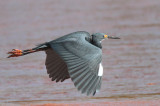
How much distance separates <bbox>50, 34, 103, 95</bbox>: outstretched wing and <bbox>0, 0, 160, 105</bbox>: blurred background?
1.02 meters

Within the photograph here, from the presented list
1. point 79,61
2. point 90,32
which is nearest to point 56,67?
point 79,61

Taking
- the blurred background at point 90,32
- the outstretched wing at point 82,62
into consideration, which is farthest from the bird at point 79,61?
the blurred background at point 90,32

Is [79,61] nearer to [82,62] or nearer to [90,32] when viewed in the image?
[82,62]

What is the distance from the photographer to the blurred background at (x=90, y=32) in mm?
6879

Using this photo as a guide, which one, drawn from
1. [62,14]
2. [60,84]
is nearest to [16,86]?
[60,84]

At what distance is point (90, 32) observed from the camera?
11.3 meters

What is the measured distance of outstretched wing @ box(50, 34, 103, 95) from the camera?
17.0 ft

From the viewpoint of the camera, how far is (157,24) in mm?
11828

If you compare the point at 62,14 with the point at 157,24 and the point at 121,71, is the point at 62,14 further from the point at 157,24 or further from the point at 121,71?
the point at 121,71

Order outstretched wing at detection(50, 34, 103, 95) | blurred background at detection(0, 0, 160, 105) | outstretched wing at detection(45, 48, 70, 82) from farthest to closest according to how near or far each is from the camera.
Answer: blurred background at detection(0, 0, 160, 105) → outstretched wing at detection(45, 48, 70, 82) → outstretched wing at detection(50, 34, 103, 95)

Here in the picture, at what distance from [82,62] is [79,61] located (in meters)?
0.04

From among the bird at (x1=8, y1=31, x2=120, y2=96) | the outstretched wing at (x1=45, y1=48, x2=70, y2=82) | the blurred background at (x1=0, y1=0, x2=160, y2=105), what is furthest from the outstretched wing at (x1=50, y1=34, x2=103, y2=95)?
the blurred background at (x1=0, y1=0, x2=160, y2=105)

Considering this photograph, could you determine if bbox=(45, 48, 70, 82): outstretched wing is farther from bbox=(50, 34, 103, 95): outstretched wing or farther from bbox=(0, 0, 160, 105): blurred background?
bbox=(50, 34, 103, 95): outstretched wing

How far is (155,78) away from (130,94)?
3.23 ft
